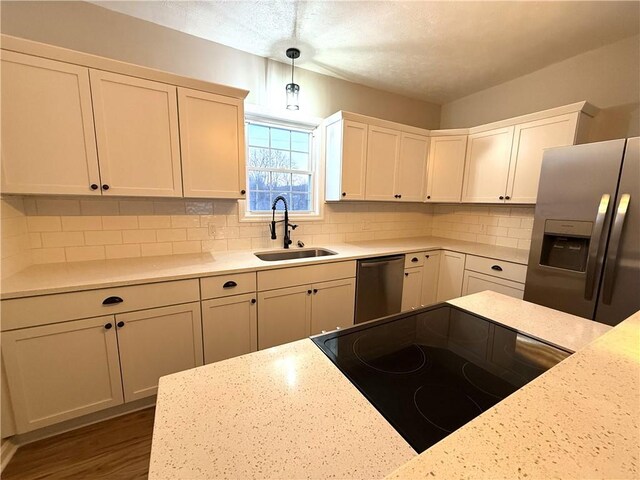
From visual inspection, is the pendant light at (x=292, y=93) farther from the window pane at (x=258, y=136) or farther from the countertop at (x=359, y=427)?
the countertop at (x=359, y=427)

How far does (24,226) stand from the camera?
1700 mm

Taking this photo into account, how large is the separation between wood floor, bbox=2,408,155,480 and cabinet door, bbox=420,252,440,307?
2.60 meters

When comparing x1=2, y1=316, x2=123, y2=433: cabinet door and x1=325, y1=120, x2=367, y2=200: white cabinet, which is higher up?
x1=325, y1=120, x2=367, y2=200: white cabinet

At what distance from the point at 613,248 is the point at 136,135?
10.2 ft

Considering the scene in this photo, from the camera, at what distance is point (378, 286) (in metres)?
2.52

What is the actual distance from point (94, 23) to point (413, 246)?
3.14m

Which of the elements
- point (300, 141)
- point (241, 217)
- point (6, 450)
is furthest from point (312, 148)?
point (6, 450)

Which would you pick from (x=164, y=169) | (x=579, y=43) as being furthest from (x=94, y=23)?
(x=579, y=43)

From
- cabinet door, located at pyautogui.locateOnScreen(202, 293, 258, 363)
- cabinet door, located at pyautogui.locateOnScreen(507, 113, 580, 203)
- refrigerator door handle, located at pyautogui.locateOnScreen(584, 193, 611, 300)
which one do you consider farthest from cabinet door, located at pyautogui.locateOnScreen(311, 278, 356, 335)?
cabinet door, located at pyautogui.locateOnScreen(507, 113, 580, 203)

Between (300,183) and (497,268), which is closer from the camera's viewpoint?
(497,268)

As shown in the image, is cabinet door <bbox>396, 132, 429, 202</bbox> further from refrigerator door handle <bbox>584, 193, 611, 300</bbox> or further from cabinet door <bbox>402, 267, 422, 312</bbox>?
refrigerator door handle <bbox>584, 193, 611, 300</bbox>

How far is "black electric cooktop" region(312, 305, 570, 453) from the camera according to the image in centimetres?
65

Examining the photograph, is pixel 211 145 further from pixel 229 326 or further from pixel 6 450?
pixel 6 450

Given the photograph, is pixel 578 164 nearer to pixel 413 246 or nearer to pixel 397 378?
pixel 413 246
